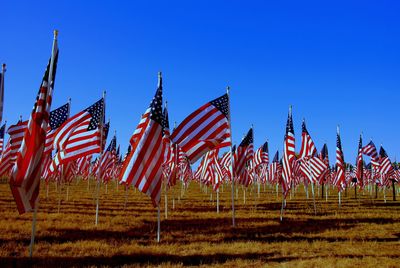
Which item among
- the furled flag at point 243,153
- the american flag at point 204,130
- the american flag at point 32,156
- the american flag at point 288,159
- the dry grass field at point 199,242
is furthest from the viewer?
the furled flag at point 243,153

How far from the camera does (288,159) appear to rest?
63.4ft

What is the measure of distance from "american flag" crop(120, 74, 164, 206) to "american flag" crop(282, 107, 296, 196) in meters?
8.43

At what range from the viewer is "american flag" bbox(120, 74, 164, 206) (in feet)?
40.7

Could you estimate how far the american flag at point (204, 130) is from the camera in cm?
1487

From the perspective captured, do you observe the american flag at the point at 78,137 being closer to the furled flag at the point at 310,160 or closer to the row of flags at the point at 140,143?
the row of flags at the point at 140,143

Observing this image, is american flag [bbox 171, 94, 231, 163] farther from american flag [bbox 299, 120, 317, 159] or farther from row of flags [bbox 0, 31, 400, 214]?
american flag [bbox 299, 120, 317, 159]

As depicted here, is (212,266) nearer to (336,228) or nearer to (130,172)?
(130,172)

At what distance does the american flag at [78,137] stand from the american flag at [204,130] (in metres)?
4.91

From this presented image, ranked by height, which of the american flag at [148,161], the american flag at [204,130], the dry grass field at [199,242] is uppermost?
the american flag at [204,130]

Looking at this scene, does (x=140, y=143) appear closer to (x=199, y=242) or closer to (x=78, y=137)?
(x=199, y=242)

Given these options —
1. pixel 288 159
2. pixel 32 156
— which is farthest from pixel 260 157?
pixel 32 156

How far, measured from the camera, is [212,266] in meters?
10.2

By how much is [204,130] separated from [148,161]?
3.65 m

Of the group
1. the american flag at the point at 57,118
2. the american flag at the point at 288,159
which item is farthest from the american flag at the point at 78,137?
the american flag at the point at 288,159
